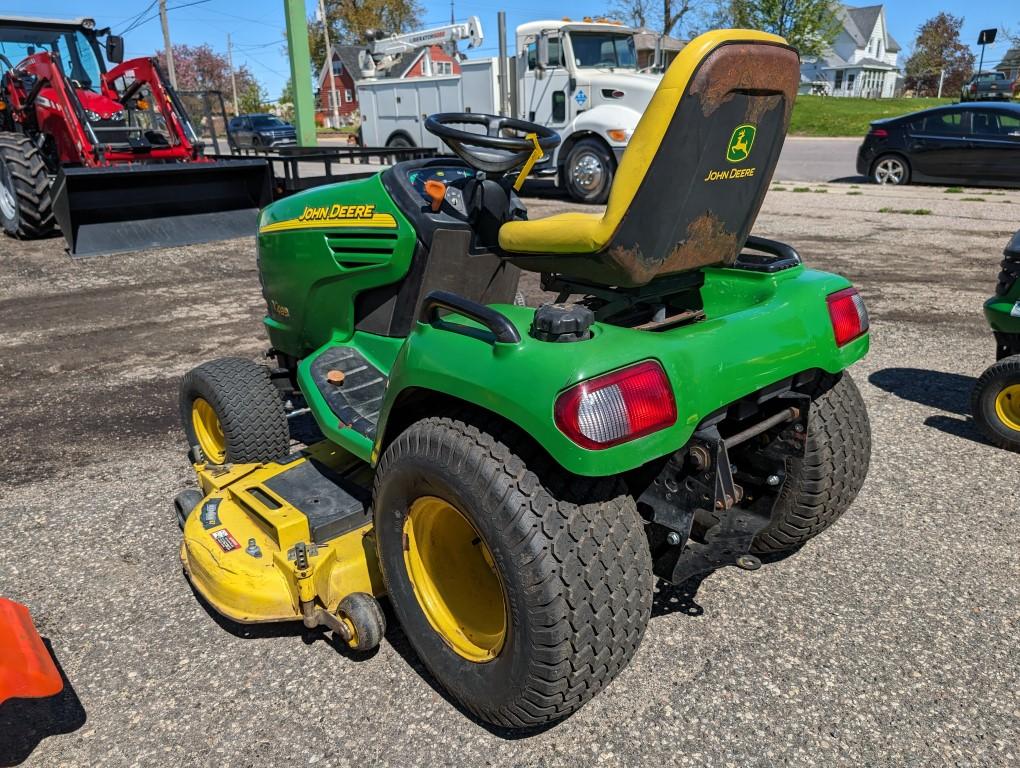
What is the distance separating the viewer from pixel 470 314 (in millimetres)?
1964

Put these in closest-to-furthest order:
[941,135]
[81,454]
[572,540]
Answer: [572,540], [81,454], [941,135]

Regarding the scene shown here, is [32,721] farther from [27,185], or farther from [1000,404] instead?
[27,185]

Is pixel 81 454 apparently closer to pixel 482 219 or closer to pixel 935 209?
pixel 482 219

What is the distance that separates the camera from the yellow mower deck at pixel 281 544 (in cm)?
233

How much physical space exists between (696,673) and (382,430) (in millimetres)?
1155

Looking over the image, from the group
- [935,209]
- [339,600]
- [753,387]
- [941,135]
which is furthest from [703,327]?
[941,135]

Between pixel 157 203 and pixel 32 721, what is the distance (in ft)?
26.2

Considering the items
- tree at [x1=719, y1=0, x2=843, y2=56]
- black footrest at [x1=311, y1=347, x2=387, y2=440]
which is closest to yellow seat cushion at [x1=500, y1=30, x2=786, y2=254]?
black footrest at [x1=311, y1=347, x2=387, y2=440]

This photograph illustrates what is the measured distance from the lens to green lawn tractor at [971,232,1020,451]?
11.8 feet

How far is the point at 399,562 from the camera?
7.16 ft

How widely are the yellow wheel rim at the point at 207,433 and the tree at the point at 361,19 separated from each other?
172ft

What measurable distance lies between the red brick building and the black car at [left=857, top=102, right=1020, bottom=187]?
8.01 meters

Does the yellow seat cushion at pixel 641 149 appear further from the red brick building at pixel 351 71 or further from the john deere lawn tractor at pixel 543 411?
the red brick building at pixel 351 71

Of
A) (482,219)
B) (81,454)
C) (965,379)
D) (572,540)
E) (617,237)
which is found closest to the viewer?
(572,540)
